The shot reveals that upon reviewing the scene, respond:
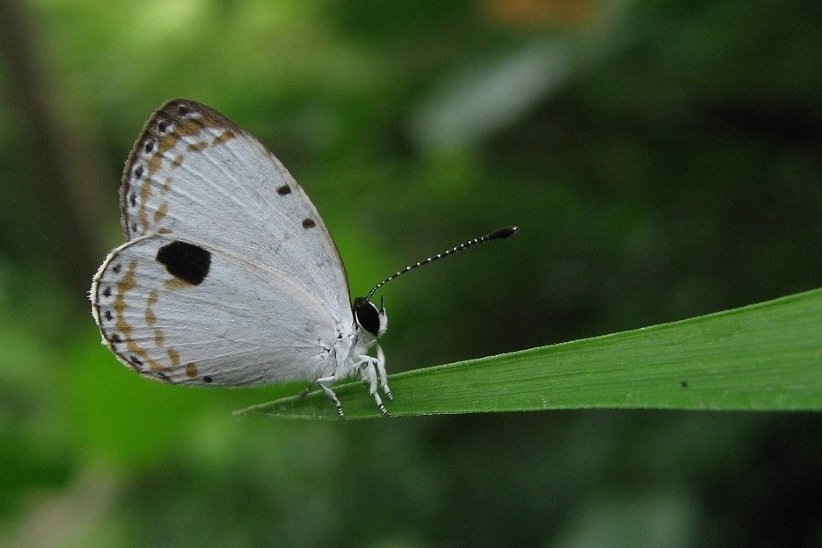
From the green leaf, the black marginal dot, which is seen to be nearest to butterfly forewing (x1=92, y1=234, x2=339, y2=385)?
the black marginal dot

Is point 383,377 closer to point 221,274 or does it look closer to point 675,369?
point 221,274

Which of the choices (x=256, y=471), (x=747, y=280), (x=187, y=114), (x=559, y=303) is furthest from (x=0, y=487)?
(x=747, y=280)

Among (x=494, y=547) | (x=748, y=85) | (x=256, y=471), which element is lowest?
(x=494, y=547)

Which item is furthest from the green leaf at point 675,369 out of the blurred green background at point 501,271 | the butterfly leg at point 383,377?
the blurred green background at point 501,271

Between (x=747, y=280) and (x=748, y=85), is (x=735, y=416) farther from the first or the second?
(x=748, y=85)

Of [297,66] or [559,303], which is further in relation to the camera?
[297,66]

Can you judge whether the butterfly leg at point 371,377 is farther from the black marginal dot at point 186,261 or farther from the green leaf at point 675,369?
the black marginal dot at point 186,261
